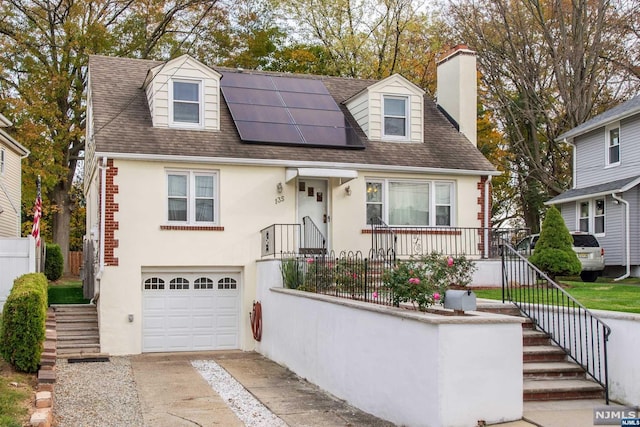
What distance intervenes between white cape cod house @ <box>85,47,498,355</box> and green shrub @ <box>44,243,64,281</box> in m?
5.73

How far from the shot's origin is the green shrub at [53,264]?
2366 centimetres

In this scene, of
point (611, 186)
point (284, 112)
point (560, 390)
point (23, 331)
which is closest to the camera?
point (560, 390)

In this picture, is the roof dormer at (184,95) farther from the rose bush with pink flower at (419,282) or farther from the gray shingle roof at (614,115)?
the gray shingle roof at (614,115)

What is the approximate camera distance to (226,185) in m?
17.5

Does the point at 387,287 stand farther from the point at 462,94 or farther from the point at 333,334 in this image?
the point at 462,94

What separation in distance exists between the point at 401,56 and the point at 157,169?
20184 mm

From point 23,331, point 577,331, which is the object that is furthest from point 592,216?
point 23,331

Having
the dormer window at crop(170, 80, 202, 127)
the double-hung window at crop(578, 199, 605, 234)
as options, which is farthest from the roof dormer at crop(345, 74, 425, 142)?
the double-hung window at crop(578, 199, 605, 234)

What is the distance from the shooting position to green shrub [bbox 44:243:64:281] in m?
23.7

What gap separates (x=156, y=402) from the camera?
1085 cm

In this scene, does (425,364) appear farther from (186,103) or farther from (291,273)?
(186,103)

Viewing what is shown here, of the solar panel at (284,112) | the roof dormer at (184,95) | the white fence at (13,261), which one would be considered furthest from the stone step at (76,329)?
the solar panel at (284,112)

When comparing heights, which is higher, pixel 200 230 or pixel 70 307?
pixel 200 230

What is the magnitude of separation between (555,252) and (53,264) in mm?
16233
